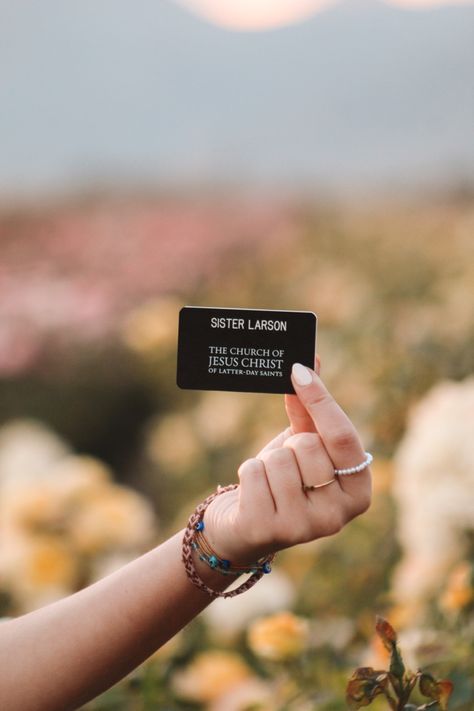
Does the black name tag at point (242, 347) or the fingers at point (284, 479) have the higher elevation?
the black name tag at point (242, 347)

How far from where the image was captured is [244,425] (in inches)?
97.6

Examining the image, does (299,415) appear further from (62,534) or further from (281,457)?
(62,534)

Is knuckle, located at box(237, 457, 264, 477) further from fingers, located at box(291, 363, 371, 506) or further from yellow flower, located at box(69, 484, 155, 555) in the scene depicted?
yellow flower, located at box(69, 484, 155, 555)

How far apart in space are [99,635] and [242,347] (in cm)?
32

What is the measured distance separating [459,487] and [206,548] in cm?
70

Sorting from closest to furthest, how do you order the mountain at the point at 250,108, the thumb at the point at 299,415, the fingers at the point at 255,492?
the fingers at the point at 255,492 < the thumb at the point at 299,415 < the mountain at the point at 250,108

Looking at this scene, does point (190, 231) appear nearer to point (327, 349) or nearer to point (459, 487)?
point (327, 349)

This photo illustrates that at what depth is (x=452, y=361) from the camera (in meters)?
1.81

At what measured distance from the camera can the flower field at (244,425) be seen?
131 centimetres

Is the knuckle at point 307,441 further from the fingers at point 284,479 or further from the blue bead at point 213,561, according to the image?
the blue bead at point 213,561

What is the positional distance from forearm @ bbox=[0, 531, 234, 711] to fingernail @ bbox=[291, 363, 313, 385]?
0.19m

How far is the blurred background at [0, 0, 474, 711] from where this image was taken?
4.57 feet

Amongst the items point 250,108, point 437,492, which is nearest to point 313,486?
point 437,492

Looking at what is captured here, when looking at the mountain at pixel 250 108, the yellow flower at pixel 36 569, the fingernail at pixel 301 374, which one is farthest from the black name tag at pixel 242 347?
the mountain at pixel 250 108
